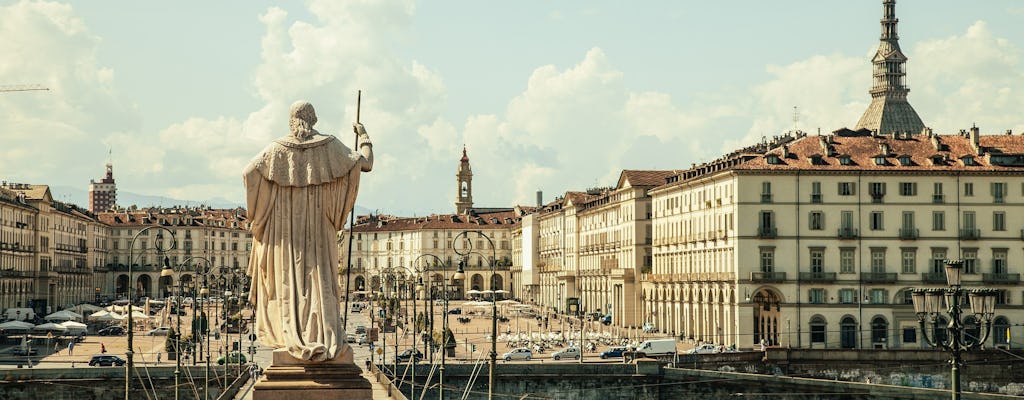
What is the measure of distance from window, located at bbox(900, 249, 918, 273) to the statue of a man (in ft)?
275

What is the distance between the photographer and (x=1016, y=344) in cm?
9875

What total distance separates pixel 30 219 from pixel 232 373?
8318 cm

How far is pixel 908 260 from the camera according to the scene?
10144 centimetres

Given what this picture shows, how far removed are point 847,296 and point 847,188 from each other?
6.64 metres

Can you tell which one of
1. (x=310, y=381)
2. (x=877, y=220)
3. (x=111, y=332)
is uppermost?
(x=877, y=220)

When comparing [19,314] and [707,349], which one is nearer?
[707,349]

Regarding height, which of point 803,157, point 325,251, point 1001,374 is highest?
point 803,157

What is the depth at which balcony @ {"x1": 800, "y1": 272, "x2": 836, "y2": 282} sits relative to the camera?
101438mm

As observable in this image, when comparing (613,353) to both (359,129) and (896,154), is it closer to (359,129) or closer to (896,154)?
(896,154)

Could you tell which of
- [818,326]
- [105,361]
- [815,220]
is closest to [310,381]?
[105,361]

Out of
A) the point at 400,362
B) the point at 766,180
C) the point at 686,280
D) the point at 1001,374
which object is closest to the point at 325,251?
the point at 400,362

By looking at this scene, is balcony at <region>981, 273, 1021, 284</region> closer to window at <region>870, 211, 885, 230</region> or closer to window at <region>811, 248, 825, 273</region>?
window at <region>870, 211, 885, 230</region>

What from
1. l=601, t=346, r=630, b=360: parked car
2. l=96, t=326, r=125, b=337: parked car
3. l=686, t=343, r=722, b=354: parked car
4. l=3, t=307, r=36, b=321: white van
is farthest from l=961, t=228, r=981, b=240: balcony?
l=3, t=307, r=36, b=321: white van

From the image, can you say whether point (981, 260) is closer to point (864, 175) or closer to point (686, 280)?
point (864, 175)
